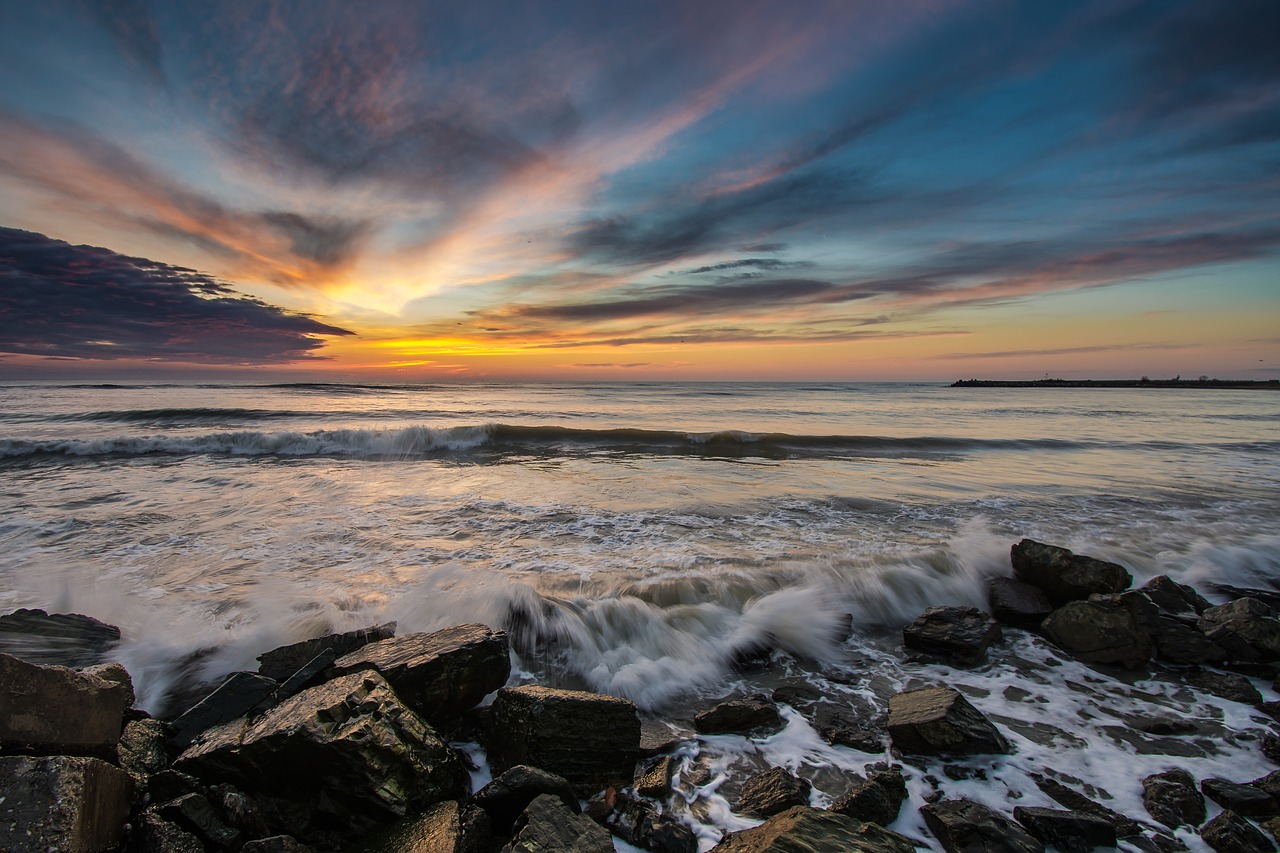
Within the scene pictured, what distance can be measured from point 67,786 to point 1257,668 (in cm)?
814

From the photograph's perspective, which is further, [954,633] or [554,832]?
[954,633]

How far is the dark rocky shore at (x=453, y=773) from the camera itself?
2.51 metres

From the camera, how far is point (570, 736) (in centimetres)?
331

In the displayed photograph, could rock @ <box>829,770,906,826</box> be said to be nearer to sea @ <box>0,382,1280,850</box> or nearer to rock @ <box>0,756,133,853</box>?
sea @ <box>0,382,1280,850</box>

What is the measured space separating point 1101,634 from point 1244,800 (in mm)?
2070

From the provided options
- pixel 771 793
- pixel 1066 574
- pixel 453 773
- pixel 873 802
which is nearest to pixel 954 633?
pixel 1066 574

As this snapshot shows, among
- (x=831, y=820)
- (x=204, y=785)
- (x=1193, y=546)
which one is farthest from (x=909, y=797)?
(x=1193, y=546)

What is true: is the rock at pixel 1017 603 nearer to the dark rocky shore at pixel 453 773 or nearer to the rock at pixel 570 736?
the dark rocky shore at pixel 453 773

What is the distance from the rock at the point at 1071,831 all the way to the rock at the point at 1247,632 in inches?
134

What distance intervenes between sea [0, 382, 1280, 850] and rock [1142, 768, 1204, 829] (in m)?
0.08

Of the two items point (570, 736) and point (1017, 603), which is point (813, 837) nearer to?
point (570, 736)

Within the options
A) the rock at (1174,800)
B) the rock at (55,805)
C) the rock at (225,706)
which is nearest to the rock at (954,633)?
the rock at (1174,800)

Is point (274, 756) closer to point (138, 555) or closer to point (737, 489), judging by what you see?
point (138, 555)

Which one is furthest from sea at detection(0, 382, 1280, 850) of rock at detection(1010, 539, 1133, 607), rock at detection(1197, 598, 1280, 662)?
rock at detection(1010, 539, 1133, 607)
